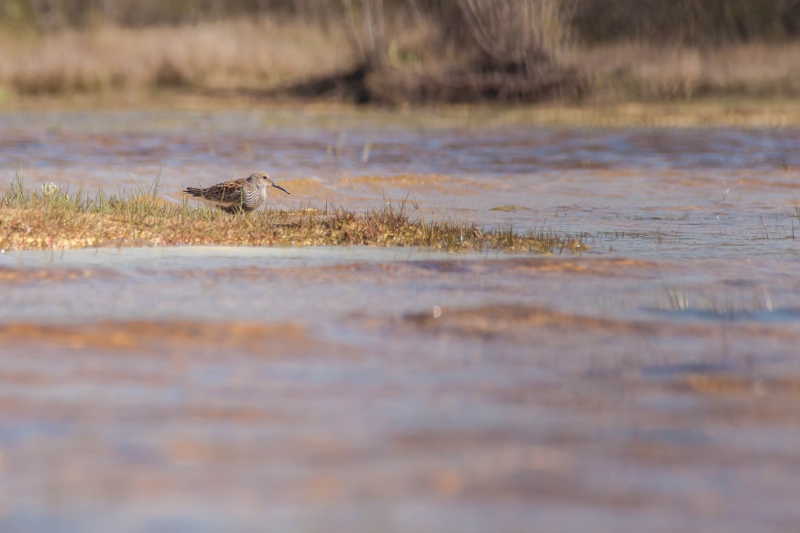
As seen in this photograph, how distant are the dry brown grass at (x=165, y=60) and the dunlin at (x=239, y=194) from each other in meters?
17.3

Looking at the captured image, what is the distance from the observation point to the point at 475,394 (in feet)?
15.5

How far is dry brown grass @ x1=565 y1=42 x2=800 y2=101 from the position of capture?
1036 inches

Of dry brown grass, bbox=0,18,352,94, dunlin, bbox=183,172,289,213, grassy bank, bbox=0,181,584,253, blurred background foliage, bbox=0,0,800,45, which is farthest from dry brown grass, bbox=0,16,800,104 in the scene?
grassy bank, bbox=0,181,584,253

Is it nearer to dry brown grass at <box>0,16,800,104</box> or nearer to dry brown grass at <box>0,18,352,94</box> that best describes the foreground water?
dry brown grass at <box>0,16,800,104</box>

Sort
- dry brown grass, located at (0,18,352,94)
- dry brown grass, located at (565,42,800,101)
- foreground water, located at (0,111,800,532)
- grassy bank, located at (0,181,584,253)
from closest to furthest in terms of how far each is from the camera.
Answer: foreground water, located at (0,111,800,532), grassy bank, located at (0,181,584,253), dry brown grass, located at (565,42,800,101), dry brown grass, located at (0,18,352,94)

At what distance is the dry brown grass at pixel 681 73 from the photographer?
26312 millimetres

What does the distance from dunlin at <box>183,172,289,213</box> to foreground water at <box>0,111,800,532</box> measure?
5.56ft

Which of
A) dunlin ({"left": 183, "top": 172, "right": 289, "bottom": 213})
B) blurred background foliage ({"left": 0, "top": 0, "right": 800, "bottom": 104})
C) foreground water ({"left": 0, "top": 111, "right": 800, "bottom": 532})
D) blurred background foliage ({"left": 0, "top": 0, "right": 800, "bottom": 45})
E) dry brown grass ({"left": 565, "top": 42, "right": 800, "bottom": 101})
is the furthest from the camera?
blurred background foliage ({"left": 0, "top": 0, "right": 800, "bottom": 45})

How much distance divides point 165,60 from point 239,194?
19.6 m

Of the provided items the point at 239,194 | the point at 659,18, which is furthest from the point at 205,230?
the point at 659,18

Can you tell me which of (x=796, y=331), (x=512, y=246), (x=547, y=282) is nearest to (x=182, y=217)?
(x=512, y=246)

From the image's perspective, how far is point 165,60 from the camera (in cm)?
2881

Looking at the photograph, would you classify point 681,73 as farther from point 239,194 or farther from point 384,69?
point 239,194

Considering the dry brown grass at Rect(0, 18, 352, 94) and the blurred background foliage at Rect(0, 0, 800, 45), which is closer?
the dry brown grass at Rect(0, 18, 352, 94)
